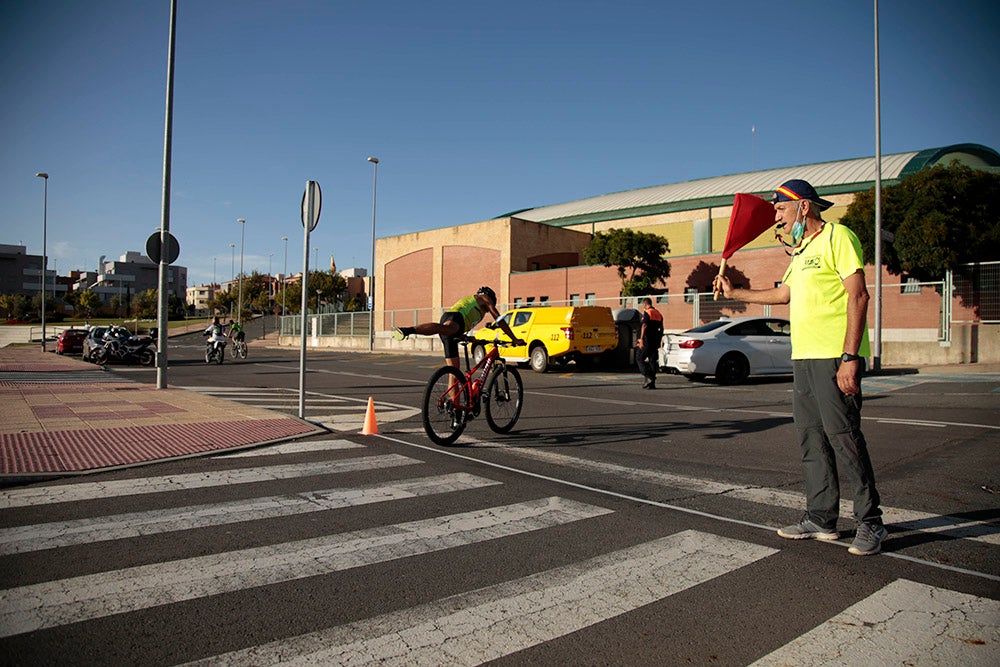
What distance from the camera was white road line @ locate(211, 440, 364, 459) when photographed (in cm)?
648

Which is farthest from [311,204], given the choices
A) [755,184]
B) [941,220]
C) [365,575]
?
[755,184]

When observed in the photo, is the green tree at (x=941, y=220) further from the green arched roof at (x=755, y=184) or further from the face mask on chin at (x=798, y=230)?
the face mask on chin at (x=798, y=230)

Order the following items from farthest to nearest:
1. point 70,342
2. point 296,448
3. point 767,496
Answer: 1. point 70,342
2. point 296,448
3. point 767,496

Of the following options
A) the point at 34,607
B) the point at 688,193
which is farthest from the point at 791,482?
the point at 688,193

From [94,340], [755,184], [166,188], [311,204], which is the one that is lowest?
[94,340]

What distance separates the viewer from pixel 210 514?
445 cm

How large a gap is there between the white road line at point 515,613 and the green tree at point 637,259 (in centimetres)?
3683

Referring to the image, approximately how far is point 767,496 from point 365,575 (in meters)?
3.10

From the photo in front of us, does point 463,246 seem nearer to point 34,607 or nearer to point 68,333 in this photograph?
point 68,333

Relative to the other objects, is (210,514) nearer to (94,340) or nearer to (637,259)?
(94,340)

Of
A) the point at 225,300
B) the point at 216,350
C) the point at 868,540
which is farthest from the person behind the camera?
the point at 225,300

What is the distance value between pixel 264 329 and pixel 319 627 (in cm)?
8066

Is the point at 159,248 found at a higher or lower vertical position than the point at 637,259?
lower

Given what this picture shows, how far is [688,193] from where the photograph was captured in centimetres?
5541
